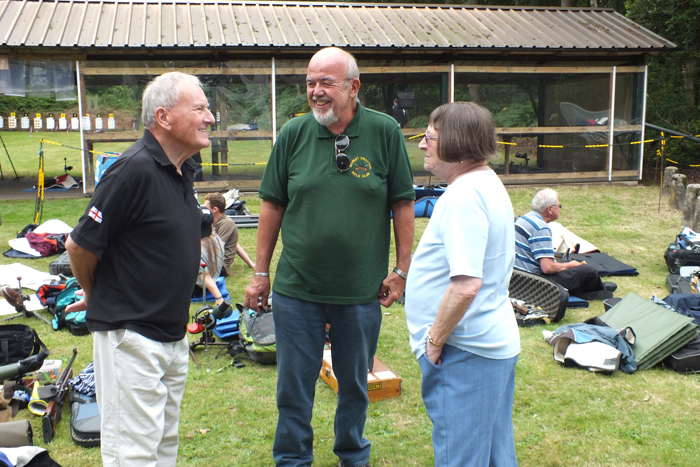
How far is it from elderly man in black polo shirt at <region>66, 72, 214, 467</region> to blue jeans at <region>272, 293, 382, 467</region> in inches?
23.9

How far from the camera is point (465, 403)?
86.3 inches

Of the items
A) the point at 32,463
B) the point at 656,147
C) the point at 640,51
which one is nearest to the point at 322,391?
the point at 32,463

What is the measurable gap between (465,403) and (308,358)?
100 centimetres

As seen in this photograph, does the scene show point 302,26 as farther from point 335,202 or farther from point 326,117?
point 335,202

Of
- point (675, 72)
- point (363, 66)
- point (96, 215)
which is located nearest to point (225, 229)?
point (96, 215)

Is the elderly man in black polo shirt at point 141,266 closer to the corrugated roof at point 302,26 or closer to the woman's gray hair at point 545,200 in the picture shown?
Result: the woman's gray hair at point 545,200

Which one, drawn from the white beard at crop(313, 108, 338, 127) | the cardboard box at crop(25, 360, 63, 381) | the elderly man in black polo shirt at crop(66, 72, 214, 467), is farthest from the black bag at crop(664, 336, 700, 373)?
the cardboard box at crop(25, 360, 63, 381)

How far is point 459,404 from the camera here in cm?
220

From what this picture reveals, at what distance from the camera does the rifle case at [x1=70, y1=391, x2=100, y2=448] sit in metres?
3.59

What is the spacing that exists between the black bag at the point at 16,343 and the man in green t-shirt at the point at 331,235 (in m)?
2.53

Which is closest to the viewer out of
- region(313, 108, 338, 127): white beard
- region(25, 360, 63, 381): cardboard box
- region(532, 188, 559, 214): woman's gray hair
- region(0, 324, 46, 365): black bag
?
region(313, 108, 338, 127): white beard

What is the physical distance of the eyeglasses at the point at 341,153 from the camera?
→ 9.26 feet

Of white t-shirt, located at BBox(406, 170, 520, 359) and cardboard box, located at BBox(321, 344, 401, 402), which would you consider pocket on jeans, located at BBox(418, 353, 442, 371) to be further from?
cardboard box, located at BBox(321, 344, 401, 402)

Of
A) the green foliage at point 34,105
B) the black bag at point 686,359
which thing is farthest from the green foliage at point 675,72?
the green foliage at point 34,105
